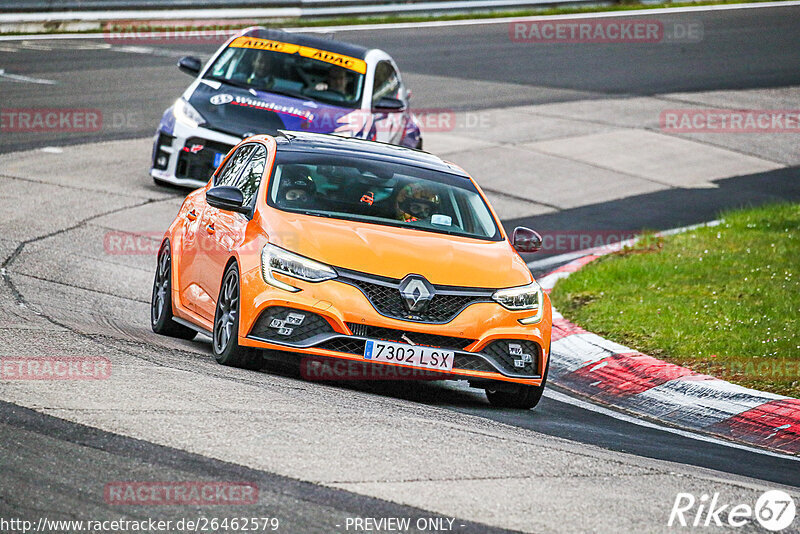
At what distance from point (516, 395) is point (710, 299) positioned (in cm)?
367

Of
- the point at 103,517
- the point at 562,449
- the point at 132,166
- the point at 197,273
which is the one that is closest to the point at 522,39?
the point at 132,166

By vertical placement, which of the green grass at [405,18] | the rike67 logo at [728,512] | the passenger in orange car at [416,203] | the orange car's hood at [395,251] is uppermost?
the passenger in orange car at [416,203]

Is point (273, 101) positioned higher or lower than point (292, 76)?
lower

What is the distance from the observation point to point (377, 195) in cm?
923

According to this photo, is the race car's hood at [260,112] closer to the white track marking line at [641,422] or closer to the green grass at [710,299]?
the green grass at [710,299]

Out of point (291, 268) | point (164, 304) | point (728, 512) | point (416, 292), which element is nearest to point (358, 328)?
point (416, 292)

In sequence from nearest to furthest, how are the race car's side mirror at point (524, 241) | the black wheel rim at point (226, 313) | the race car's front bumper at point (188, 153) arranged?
the black wheel rim at point (226, 313) < the race car's side mirror at point (524, 241) < the race car's front bumper at point (188, 153)

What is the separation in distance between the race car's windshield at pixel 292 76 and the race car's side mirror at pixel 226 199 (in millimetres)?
7057

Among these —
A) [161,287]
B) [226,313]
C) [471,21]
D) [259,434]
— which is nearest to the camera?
[259,434]

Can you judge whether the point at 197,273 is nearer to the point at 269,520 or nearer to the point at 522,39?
the point at 269,520

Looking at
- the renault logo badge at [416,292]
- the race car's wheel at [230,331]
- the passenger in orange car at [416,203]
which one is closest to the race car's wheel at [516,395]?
the renault logo badge at [416,292]

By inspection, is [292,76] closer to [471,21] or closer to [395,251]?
[395,251]

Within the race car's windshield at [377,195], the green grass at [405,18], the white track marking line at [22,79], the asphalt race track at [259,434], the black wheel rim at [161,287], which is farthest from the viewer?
the green grass at [405,18]

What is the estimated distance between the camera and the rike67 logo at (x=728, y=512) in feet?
19.1
